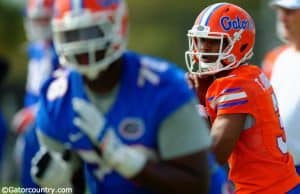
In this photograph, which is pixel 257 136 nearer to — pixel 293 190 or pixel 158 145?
pixel 293 190

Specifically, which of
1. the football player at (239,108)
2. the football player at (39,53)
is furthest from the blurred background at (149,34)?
the football player at (239,108)

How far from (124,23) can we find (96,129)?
47 centimetres

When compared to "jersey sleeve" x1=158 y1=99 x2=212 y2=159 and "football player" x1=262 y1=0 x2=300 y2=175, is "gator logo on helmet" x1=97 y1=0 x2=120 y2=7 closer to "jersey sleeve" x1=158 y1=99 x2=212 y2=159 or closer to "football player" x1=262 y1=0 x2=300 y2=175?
"jersey sleeve" x1=158 y1=99 x2=212 y2=159

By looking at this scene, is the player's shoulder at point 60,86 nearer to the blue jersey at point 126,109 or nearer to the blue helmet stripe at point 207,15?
the blue jersey at point 126,109

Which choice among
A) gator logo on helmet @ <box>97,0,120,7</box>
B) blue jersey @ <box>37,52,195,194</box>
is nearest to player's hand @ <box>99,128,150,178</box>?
blue jersey @ <box>37,52,195,194</box>

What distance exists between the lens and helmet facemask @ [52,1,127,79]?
4672 millimetres

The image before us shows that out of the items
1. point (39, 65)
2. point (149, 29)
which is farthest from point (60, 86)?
point (149, 29)

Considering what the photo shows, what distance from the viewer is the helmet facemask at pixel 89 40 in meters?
4.67

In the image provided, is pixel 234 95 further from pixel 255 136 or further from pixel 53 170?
pixel 53 170

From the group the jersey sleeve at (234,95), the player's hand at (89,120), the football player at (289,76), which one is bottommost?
the football player at (289,76)

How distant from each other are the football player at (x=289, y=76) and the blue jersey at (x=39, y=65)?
150 centimetres

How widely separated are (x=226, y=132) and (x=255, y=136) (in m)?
0.19

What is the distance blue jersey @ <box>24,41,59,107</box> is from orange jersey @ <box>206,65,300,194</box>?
2471mm

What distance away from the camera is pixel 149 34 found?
2495 cm
